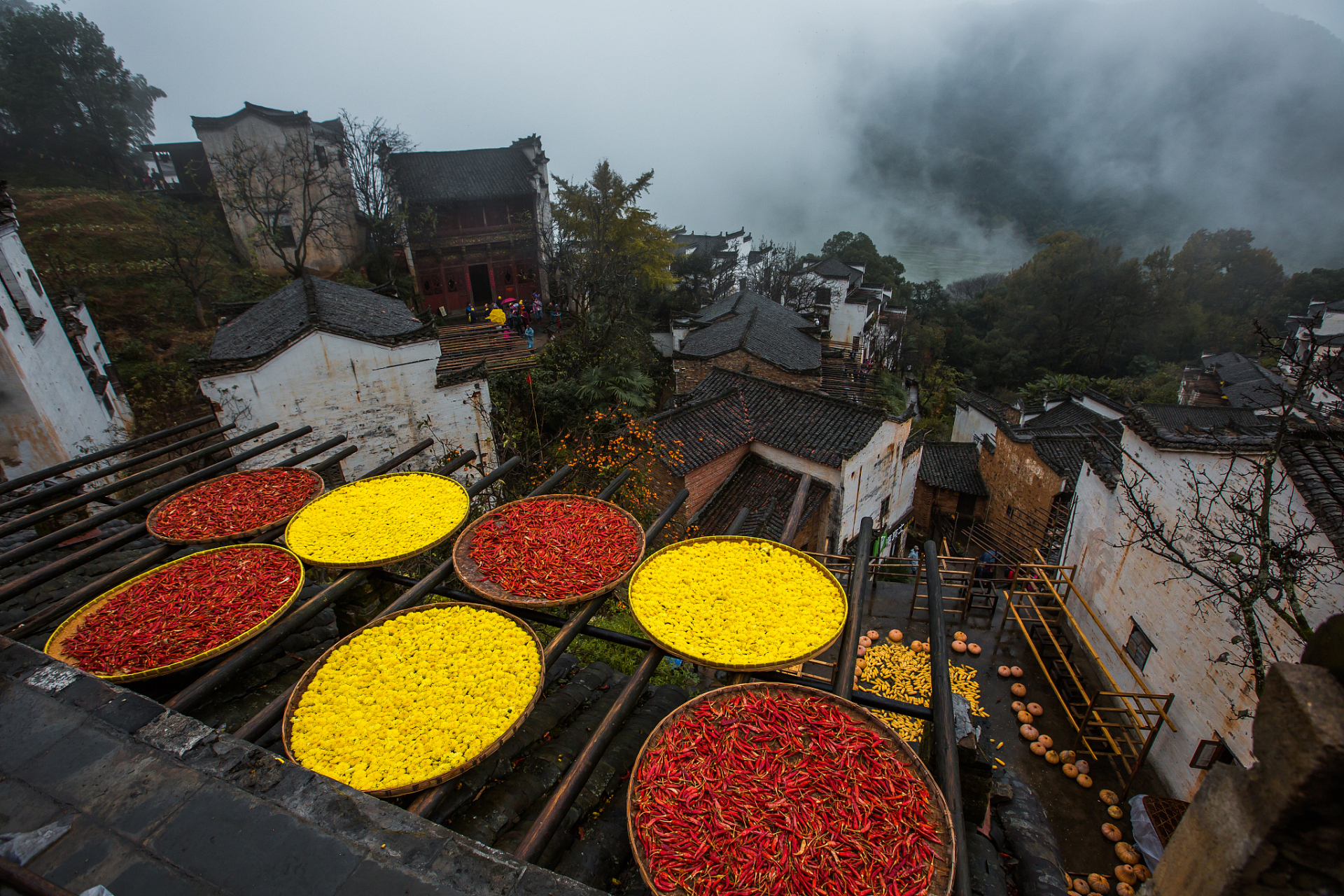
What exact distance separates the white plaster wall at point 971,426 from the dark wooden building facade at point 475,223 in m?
22.6

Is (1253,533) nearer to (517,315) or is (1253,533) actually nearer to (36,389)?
(36,389)

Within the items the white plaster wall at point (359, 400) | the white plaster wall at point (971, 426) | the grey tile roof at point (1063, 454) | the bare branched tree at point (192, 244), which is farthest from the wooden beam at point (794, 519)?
the bare branched tree at point (192, 244)

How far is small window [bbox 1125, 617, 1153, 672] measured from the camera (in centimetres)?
935

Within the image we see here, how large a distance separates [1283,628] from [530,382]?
17.8 meters

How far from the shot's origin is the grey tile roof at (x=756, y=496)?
1447 centimetres

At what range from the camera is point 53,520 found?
820cm

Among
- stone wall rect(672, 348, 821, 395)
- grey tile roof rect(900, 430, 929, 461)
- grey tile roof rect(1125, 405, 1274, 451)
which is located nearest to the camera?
grey tile roof rect(1125, 405, 1274, 451)

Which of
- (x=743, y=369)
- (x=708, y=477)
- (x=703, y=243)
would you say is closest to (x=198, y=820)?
(x=708, y=477)

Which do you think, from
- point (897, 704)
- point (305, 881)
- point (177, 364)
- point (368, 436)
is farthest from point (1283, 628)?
point (177, 364)

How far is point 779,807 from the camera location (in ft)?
9.65

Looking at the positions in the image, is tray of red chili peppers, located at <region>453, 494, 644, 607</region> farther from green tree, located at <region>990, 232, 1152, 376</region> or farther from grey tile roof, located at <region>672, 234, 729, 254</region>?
green tree, located at <region>990, 232, 1152, 376</region>

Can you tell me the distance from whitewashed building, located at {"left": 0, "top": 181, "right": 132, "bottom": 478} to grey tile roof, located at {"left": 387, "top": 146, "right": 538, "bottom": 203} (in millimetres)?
14696

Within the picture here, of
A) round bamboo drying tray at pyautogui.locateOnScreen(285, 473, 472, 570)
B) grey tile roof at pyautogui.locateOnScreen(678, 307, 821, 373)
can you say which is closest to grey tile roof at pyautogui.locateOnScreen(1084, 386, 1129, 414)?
grey tile roof at pyautogui.locateOnScreen(678, 307, 821, 373)

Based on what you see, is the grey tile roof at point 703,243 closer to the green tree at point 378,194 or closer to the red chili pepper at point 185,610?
the green tree at point 378,194
